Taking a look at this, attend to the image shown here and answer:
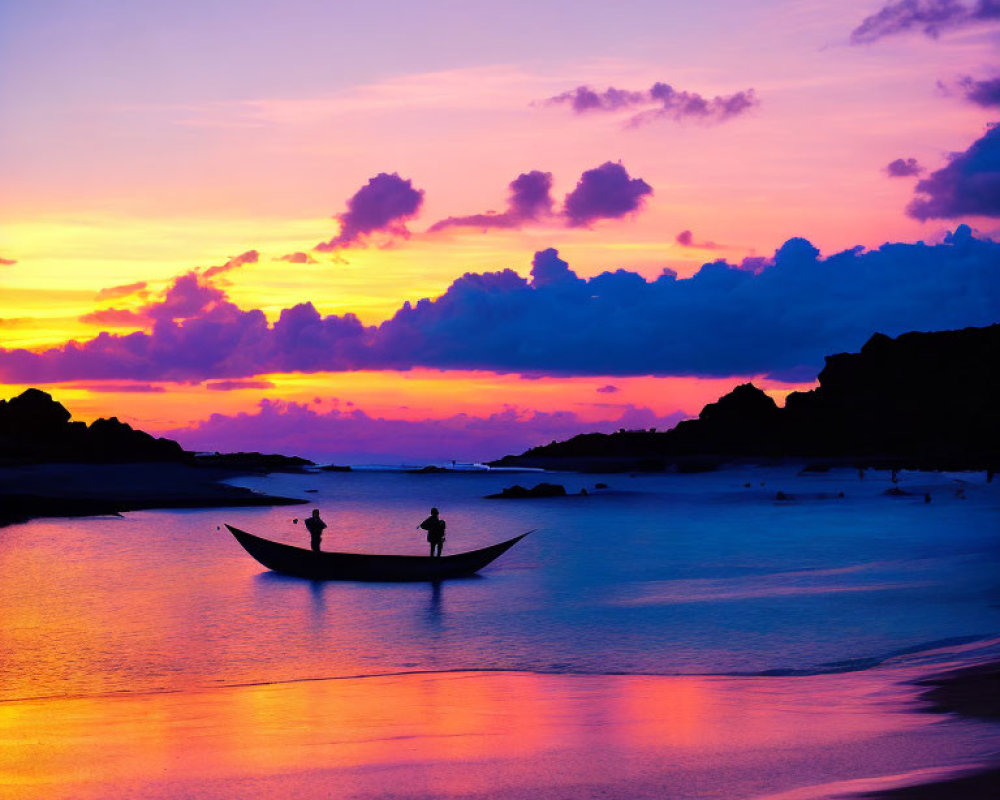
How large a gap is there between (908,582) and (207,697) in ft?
84.1

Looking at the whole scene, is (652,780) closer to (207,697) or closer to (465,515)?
(207,697)

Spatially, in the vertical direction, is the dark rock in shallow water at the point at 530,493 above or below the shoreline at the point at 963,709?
below

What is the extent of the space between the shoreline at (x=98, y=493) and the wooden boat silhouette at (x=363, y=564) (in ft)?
103

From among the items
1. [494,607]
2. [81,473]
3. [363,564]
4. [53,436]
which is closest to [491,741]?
[494,607]

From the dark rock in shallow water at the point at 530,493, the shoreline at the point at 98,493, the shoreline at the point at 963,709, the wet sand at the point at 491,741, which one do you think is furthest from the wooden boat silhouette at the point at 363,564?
the dark rock in shallow water at the point at 530,493

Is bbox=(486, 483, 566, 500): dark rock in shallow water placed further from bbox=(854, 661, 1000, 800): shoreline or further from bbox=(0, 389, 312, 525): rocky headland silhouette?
bbox=(854, 661, 1000, 800): shoreline

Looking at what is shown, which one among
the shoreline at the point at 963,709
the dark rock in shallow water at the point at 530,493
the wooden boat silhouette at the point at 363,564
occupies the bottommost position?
the dark rock in shallow water at the point at 530,493

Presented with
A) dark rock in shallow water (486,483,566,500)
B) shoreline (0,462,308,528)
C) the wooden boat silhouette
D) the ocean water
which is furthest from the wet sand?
dark rock in shallow water (486,483,566,500)

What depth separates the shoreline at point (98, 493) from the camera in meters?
69.5

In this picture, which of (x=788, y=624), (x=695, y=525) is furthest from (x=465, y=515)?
(x=788, y=624)

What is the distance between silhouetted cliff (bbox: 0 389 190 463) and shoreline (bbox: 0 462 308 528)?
247 inches

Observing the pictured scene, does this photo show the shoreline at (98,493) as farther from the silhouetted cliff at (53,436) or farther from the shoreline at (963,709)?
the shoreline at (963,709)

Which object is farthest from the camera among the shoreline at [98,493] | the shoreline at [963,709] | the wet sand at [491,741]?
the shoreline at [98,493]

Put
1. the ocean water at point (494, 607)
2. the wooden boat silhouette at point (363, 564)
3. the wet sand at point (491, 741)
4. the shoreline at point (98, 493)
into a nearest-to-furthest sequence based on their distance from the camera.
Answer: the wet sand at point (491, 741)
the ocean water at point (494, 607)
the wooden boat silhouette at point (363, 564)
the shoreline at point (98, 493)
